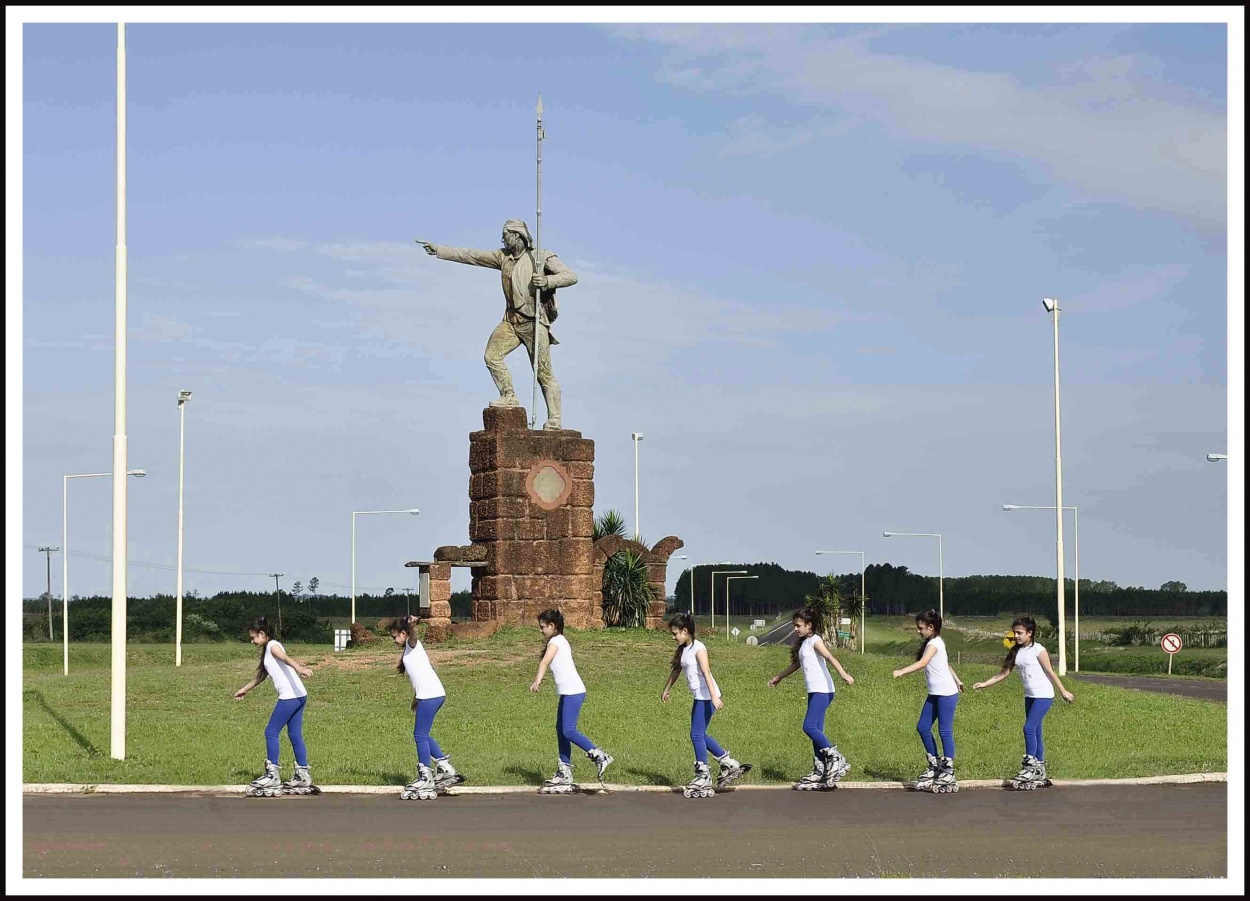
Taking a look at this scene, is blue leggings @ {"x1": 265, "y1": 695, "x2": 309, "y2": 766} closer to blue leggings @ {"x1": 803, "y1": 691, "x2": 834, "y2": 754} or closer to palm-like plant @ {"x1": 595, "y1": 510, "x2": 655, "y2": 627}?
blue leggings @ {"x1": 803, "y1": 691, "x2": 834, "y2": 754}

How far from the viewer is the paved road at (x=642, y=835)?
11016 mm

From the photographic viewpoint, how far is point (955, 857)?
1141 cm

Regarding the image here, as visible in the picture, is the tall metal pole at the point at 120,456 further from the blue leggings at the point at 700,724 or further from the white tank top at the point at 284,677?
the blue leggings at the point at 700,724

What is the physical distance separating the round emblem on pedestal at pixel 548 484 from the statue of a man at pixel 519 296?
1.08m

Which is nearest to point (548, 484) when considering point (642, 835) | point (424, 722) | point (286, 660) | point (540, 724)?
point (540, 724)

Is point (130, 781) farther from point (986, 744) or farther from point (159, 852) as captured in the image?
point (986, 744)

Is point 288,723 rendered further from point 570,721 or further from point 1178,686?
point 1178,686

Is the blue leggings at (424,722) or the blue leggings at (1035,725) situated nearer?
the blue leggings at (424,722)

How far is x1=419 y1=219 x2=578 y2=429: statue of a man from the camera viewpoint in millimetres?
31703

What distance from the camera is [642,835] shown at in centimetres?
1246

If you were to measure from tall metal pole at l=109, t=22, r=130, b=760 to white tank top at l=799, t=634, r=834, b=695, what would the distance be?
24.2 feet

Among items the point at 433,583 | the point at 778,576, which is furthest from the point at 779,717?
the point at 778,576

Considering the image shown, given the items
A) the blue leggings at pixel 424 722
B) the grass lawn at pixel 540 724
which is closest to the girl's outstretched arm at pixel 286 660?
the blue leggings at pixel 424 722

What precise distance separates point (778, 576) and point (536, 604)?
126 metres
